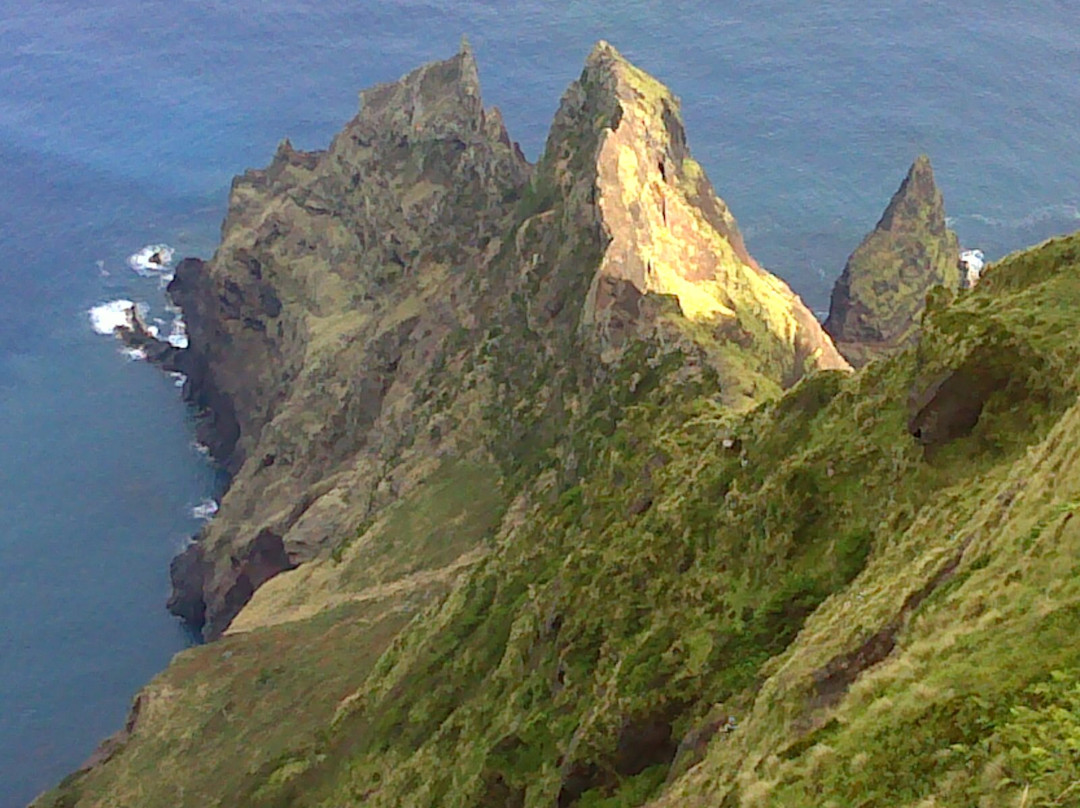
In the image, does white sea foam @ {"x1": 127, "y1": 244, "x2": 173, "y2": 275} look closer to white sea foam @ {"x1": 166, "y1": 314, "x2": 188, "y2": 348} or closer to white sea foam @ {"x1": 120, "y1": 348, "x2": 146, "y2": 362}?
white sea foam @ {"x1": 166, "y1": 314, "x2": 188, "y2": 348}

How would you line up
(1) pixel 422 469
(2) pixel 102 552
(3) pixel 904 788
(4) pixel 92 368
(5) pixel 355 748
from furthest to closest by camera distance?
(4) pixel 92 368 < (2) pixel 102 552 < (1) pixel 422 469 < (5) pixel 355 748 < (3) pixel 904 788

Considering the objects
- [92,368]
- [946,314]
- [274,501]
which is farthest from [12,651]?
[946,314]

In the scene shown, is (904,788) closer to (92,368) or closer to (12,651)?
(12,651)

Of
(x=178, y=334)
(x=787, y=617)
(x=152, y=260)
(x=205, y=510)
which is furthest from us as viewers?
(x=152, y=260)

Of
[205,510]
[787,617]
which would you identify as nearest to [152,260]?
[205,510]

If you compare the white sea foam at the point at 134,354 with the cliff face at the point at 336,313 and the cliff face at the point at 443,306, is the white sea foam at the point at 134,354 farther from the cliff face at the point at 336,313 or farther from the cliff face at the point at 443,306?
the cliff face at the point at 336,313

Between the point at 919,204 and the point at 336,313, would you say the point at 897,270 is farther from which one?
the point at 336,313
